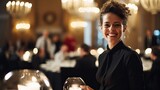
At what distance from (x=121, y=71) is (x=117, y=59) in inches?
3.8

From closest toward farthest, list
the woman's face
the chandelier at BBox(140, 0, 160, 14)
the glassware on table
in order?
the glassware on table < the woman's face < the chandelier at BBox(140, 0, 160, 14)

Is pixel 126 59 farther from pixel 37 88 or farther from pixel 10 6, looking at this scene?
pixel 10 6

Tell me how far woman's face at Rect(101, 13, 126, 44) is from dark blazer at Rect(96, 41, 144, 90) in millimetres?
50

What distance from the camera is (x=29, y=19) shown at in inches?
714

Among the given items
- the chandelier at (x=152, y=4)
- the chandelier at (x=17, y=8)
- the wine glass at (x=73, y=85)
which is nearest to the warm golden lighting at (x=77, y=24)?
the chandelier at (x=152, y=4)

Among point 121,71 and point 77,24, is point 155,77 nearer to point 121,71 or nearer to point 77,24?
point 121,71

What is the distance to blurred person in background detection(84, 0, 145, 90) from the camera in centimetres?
182

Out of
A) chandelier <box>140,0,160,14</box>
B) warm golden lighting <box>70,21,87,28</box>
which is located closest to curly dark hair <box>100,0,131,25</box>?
chandelier <box>140,0,160,14</box>

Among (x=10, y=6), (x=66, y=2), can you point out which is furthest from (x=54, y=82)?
(x=66, y=2)

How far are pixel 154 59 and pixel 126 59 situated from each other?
16.5 feet

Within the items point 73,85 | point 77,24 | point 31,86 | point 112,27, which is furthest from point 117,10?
point 77,24

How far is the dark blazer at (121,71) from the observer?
5.95ft

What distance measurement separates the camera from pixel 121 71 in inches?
73.4

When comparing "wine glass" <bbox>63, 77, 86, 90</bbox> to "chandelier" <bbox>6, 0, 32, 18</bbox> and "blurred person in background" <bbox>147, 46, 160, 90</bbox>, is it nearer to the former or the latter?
"chandelier" <bbox>6, 0, 32, 18</bbox>
